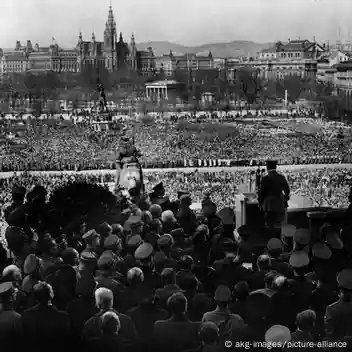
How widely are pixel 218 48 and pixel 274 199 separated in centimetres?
188

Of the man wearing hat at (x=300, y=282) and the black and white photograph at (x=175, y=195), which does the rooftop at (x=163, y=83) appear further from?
the man wearing hat at (x=300, y=282)

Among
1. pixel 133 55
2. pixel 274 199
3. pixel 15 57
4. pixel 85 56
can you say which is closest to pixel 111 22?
pixel 133 55

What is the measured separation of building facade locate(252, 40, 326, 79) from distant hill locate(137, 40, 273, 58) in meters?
0.19

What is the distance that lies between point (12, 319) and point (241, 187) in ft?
12.3

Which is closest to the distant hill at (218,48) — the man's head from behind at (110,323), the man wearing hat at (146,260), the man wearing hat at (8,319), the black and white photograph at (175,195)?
the black and white photograph at (175,195)

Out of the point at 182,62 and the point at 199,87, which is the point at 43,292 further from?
the point at 199,87

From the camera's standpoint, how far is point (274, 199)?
14.4 feet

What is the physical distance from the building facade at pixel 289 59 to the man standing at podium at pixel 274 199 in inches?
71.3

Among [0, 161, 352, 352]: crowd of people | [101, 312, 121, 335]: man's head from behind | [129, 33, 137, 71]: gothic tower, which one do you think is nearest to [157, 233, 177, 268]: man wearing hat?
[0, 161, 352, 352]: crowd of people

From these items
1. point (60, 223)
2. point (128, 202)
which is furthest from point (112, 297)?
point (128, 202)

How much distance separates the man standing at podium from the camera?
4348 mm

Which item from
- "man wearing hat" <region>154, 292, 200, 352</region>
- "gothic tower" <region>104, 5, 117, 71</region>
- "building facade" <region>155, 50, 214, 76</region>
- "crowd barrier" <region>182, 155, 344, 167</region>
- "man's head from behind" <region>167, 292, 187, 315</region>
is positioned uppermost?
"gothic tower" <region>104, 5, 117, 71</region>

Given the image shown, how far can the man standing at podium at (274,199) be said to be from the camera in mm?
4348

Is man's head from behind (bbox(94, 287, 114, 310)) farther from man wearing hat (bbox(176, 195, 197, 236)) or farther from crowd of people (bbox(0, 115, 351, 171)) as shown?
crowd of people (bbox(0, 115, 351, 171))
